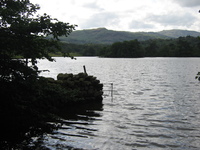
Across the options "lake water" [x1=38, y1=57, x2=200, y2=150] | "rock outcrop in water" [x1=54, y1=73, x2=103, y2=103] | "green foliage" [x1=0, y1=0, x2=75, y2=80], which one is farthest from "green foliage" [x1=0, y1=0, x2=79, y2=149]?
"rock outcrop in water" [x1=54, y1=73, x2=103, y2=103]

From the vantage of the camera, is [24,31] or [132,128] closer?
[24,31]

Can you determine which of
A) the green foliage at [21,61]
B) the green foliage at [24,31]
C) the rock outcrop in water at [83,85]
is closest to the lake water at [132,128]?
the rock outcrop in water at [83,85]

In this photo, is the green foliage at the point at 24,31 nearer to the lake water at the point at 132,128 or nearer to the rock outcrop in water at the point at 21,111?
the rock outcrop in water at the point at 21,111

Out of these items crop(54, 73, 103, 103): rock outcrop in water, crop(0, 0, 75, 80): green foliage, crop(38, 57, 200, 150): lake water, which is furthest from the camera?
crop(54, 73, 103, 103): rock outcrop in water

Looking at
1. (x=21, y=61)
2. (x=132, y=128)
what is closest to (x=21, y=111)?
(x=21, y=61)

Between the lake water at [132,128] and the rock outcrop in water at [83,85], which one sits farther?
the rock outcrop in water at [83,85]

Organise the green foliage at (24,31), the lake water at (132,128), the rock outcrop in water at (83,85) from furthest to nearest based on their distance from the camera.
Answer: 1. the rock outcrop in water at (83,85)
2. the lake water at (132,128)
3. the green foliage at (24,31)

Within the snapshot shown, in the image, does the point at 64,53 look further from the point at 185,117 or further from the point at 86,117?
the point at 185,117

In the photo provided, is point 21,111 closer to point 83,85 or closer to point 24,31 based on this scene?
point 24,31

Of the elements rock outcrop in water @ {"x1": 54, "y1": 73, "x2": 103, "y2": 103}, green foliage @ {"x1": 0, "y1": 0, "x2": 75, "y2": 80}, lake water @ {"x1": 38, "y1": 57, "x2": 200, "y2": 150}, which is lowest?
lake water @ {"x1": 38, "y1": 57, "x2": 200, "y2": 150}

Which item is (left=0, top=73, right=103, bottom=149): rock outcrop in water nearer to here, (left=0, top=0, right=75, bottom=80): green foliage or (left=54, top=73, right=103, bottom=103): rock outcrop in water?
(left=0, top=0, right=75, bottom=80): green foliage

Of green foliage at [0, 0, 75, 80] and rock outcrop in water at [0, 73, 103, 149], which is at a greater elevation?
green foliage at [0, 0, 75, 80]

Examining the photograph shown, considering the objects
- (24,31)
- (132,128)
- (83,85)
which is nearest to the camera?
(24,31)

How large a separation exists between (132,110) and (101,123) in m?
4.48
